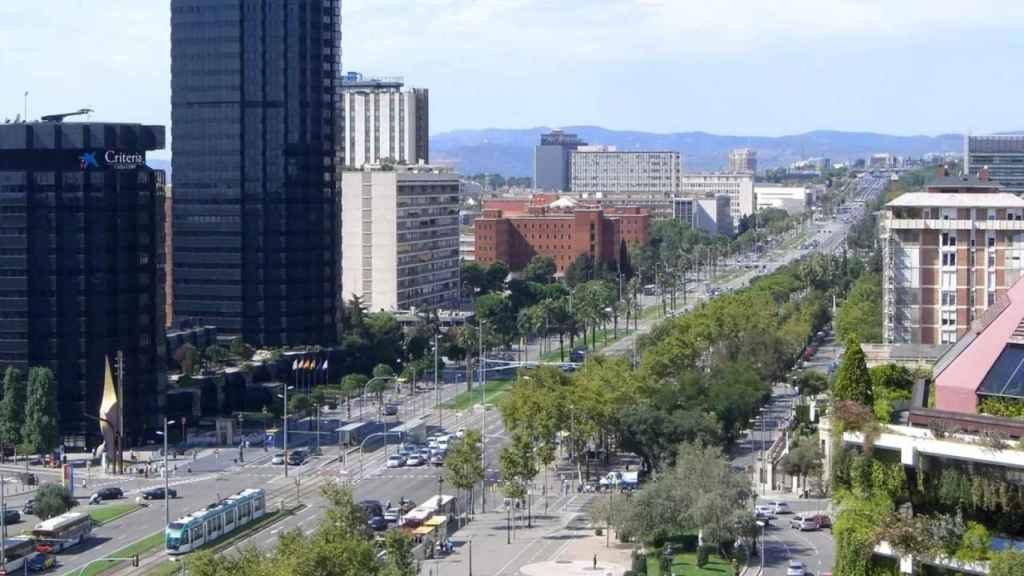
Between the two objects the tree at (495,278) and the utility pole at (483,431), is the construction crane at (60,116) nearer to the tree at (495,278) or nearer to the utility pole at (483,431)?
the utility pole at (483,431)

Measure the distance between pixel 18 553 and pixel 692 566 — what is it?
86.2 ft

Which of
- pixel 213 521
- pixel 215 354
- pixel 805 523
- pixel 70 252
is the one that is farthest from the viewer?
pixel 215 354

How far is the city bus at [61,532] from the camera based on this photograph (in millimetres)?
69875

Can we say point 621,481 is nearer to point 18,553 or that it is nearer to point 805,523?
point 805,523

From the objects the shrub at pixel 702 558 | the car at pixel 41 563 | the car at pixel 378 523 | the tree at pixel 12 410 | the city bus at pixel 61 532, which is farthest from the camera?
the tree at pixel 12 410

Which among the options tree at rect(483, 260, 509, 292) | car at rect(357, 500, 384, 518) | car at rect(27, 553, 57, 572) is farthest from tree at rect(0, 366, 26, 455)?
tree at rect(483, 260, 509, 292)

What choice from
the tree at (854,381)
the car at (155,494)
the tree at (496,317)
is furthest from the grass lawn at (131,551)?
the tree at (496,317)

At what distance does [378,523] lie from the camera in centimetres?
7356

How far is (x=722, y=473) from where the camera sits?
68875 millimetres

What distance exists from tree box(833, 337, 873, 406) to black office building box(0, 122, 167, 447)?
223 feet

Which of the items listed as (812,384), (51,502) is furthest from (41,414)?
(812,384)

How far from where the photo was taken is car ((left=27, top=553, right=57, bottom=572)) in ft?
220

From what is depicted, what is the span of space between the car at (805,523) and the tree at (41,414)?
41912 mm

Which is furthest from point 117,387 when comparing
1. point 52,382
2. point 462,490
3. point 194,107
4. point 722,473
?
point 722,473
